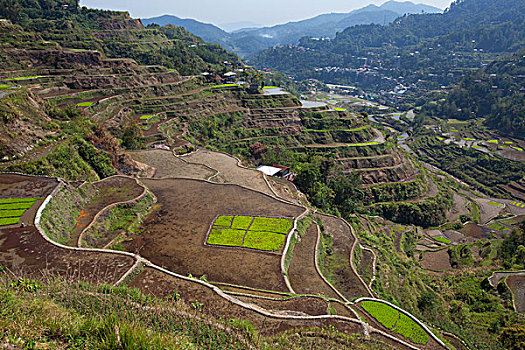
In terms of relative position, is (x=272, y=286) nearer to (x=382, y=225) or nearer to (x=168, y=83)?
(x=382, y=225)

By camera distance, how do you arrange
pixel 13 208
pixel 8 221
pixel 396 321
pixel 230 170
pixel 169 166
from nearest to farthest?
pixel 396 321
pixel 8 221
pixel 13 208
pixel 169 166
pixel 230 170

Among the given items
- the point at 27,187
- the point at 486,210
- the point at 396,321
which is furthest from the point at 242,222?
the point at 486,210

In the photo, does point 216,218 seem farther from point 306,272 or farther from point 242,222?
point 306,272

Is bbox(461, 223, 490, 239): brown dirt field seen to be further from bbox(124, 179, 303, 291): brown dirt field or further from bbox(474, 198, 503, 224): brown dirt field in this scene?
bbox(124, 179, 303, 291): brown dirt field

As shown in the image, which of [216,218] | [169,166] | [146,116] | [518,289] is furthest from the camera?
[146,116]

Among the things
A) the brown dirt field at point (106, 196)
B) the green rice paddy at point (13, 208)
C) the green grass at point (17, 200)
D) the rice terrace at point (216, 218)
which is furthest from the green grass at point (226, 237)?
the green grass at point (17, 200)

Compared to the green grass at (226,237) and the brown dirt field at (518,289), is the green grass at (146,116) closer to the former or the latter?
the green grass at (226,237)

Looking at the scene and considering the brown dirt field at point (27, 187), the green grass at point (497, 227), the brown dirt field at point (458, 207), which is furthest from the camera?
the brown dirt field at point (458, 207)
